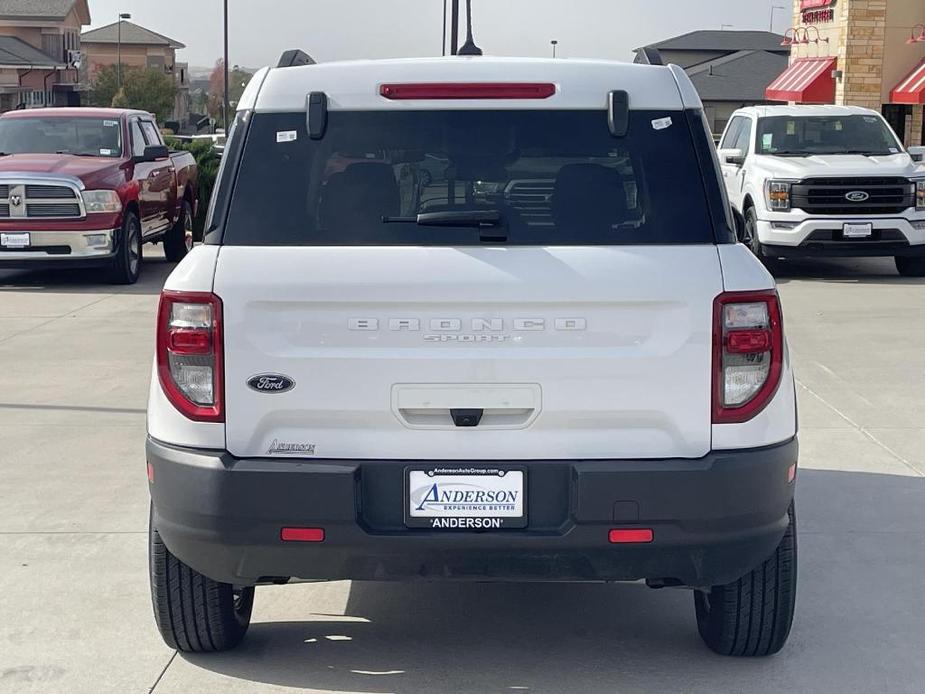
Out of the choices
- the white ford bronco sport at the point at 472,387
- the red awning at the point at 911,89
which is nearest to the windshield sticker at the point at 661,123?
the white ford bronco sport at the point at 472,387

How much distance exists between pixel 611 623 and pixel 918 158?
41.5ft

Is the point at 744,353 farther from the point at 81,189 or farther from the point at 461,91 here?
the point at 81,189

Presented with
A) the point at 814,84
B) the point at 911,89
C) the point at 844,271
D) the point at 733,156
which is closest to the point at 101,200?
the point at 733,156

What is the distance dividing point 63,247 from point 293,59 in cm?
1138

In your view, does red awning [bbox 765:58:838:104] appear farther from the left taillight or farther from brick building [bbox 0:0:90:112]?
brick building [bbox 0:0:90:112]

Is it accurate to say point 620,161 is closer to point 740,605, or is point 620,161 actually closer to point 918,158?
point 740,605

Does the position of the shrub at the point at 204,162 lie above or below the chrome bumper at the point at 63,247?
below

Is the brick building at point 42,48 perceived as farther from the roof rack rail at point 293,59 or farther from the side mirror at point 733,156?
the roof rack rail at point 293,59

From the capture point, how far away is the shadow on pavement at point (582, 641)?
183 inches

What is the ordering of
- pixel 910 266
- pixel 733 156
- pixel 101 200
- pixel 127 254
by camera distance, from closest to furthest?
pixel 101 200 → pixel 127 254 → pixel 910 266 → pixel 733 156

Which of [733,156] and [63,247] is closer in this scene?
[63,247]

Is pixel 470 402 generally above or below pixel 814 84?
above

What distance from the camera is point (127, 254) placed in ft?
52.9

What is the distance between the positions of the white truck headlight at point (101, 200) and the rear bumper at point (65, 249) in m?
0.23
